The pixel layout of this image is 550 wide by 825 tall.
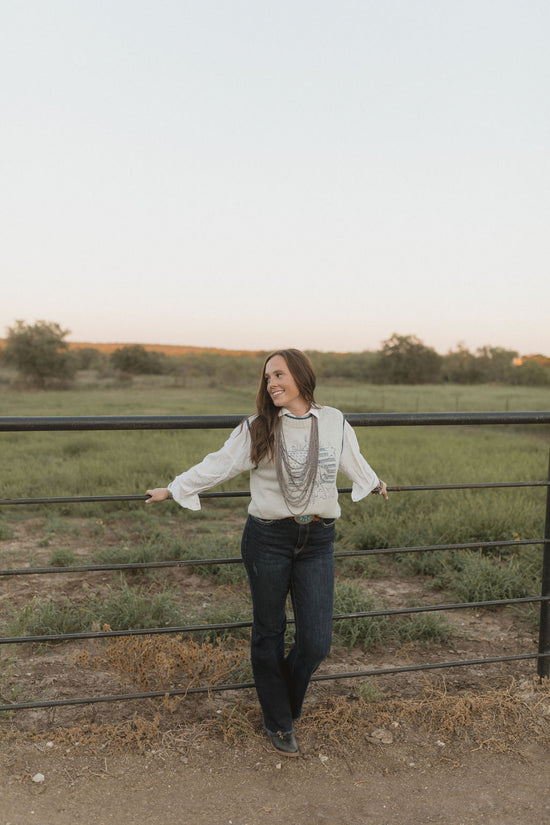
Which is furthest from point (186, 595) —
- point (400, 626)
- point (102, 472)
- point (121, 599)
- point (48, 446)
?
point (48, 446)

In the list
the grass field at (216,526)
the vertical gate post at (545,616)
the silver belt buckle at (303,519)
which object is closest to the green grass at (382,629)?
the grass field at (216,526)

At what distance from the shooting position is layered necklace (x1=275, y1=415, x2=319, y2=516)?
224 centimetres

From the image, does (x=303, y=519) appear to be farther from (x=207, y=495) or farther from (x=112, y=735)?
(x=112, y=735)

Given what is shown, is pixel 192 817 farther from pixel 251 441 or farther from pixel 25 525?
pixel 25 525

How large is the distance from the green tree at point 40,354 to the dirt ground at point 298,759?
4638cm

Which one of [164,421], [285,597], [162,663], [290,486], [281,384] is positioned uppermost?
[281,384]

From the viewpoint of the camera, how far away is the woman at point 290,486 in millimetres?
2262

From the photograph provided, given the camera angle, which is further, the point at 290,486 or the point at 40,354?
the point at 40,354

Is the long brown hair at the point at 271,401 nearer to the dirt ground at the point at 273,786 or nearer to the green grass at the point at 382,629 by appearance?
the dirt ground at the point at 273,786

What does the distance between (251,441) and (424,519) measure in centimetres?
461

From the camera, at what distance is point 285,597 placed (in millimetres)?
2393

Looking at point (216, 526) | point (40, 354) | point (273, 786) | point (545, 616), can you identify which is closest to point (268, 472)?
point (273, 786)

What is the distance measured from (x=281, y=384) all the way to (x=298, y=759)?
1477 millimetres

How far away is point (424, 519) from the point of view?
6.49 m
